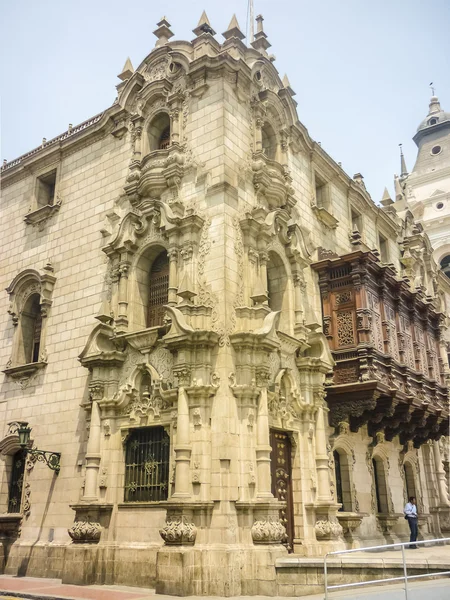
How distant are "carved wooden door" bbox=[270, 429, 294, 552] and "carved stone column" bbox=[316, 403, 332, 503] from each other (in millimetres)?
848

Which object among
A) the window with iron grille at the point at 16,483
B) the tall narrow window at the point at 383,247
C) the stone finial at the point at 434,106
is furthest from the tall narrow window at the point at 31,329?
the stone finial at the point at 434,106

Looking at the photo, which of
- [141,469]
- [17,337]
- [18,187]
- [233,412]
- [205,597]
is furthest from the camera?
[18,187]

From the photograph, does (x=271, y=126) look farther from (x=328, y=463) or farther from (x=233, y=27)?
(x=328, y=463)

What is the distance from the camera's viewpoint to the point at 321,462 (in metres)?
16.1

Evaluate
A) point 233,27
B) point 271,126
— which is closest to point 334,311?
point 271,126

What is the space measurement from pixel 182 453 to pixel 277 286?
634 cm

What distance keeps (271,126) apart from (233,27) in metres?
3.06

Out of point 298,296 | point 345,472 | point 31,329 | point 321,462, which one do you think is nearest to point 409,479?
point 345,472

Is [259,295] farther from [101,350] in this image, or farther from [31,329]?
[31,329]

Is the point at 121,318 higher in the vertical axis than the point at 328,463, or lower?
higher

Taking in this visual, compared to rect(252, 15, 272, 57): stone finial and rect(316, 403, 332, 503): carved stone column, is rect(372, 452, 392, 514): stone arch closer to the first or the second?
rect(316, 403, 332, 503): carved stone column

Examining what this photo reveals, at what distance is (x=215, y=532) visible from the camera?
508 inches

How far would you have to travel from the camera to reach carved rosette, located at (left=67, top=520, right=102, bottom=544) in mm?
14617

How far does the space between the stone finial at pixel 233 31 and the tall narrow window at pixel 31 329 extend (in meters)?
10.3
